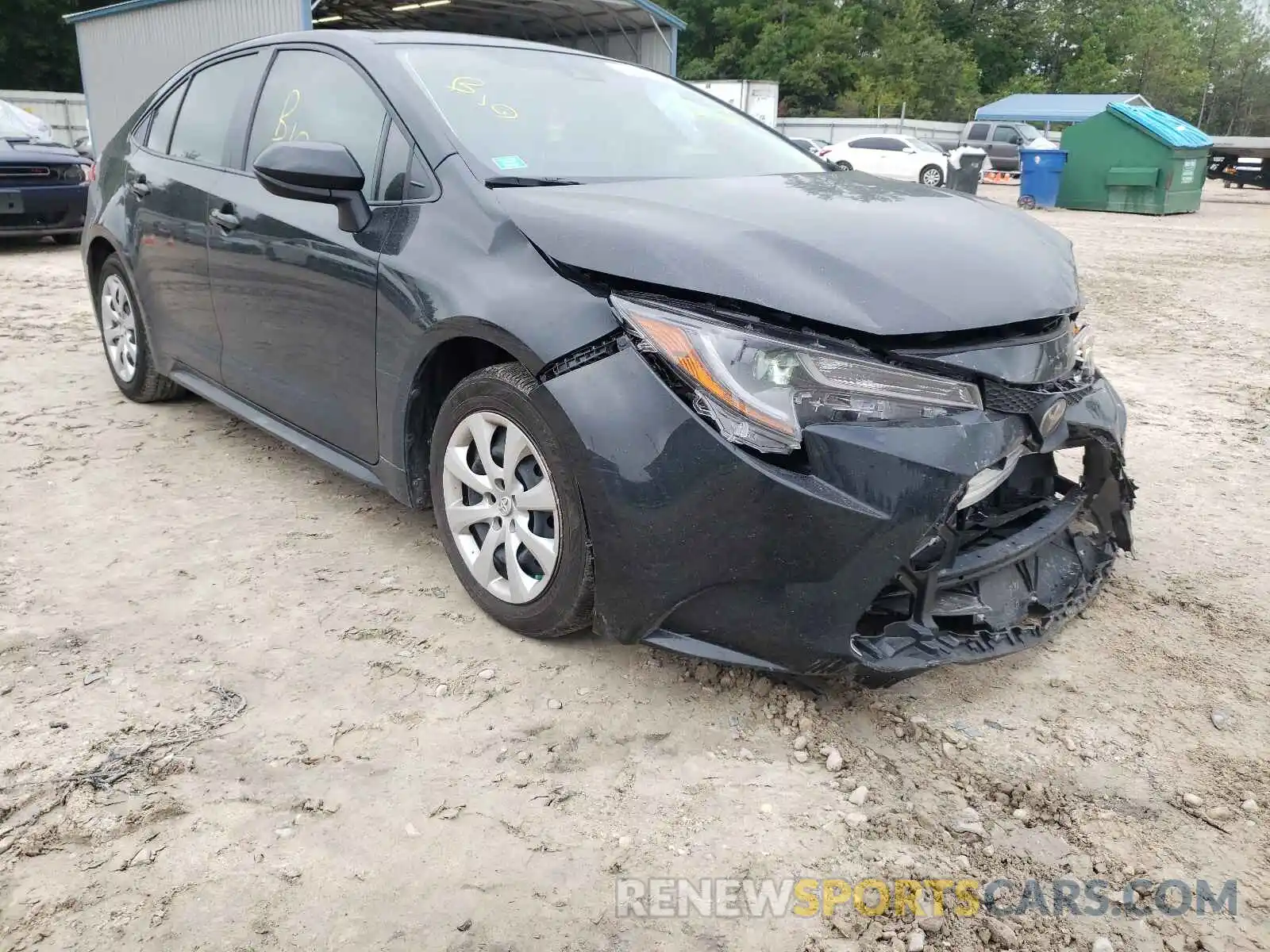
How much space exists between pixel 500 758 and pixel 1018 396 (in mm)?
1450

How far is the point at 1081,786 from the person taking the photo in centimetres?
212

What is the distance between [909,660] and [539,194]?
150 cm

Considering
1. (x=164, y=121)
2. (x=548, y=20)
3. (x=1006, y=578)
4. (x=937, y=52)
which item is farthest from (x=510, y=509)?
(x=937, y=52)

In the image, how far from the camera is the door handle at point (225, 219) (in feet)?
11.1

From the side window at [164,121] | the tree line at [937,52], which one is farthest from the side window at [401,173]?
the tree line at [937,52]

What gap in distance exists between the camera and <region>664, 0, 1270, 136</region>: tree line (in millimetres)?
46312

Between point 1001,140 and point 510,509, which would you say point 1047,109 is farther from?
point 510,509

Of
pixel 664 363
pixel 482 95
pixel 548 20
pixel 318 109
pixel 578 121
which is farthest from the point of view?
pixel 548 20

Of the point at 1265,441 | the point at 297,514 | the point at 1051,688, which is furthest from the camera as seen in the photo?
the point at 1265,441

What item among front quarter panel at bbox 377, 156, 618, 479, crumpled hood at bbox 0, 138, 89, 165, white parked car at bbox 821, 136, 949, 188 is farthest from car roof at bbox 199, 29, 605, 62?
white parked car at bbox 821, 136, 949, 188

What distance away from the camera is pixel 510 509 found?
2.52 metres

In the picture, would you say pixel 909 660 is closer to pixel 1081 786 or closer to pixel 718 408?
pixel 1081 786

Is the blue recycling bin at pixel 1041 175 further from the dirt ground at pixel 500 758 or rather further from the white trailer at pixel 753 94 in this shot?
the dirt ground at pixel 500 758

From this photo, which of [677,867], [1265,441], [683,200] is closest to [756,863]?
[677,867]
